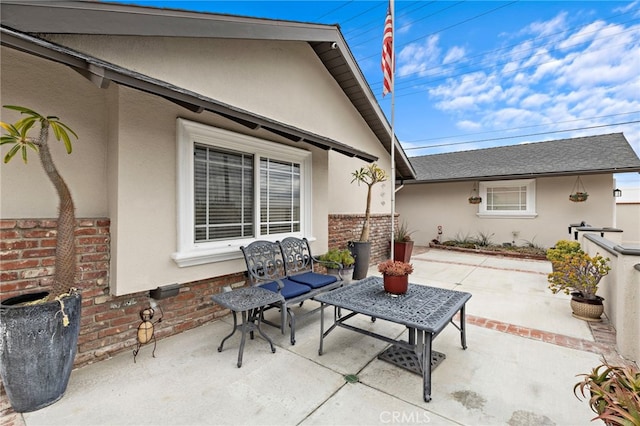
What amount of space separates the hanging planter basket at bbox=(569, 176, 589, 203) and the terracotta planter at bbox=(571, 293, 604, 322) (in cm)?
747

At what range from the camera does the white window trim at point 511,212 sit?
444 inches

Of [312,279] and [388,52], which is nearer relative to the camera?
[312,279]

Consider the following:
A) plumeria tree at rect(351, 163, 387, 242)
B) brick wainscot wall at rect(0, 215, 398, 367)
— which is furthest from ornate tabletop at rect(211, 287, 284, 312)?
plumeria tree at rect(351, 163, 387, 242)

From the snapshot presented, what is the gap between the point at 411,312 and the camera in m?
2.98

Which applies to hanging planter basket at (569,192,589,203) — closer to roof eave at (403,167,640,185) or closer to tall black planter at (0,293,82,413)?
roof eave at (403,167,640,185)

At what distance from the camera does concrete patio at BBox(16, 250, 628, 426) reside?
2.44 meters

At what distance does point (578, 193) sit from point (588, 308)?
26.2ft

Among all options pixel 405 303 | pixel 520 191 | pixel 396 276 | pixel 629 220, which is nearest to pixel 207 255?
pixel 396 276

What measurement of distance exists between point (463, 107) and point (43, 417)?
23.4 meters

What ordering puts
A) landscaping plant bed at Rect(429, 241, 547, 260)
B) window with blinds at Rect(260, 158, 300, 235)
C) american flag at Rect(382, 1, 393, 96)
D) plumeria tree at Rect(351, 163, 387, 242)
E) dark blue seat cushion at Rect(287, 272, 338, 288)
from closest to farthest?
dark blue seat cushion at Rect(287, 272, 338, 288) → window with blinds at Rect(260, 158, 300, 235) → american flag at Rect(382, 1, 393, 96) → plumeria tree at Rect(351, 163, 387, 242) → landscaping plant bed at Rect(429, 241, 547, 260)

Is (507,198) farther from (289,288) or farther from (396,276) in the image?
(289,288)

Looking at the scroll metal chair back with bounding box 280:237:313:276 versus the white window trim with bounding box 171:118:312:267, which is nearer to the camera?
the white window trim with bounding box 171:118:312:267

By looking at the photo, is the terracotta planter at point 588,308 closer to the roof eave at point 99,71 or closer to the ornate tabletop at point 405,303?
the ornate tabletop at point 405,303

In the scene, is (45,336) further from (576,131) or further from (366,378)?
(576,131)
